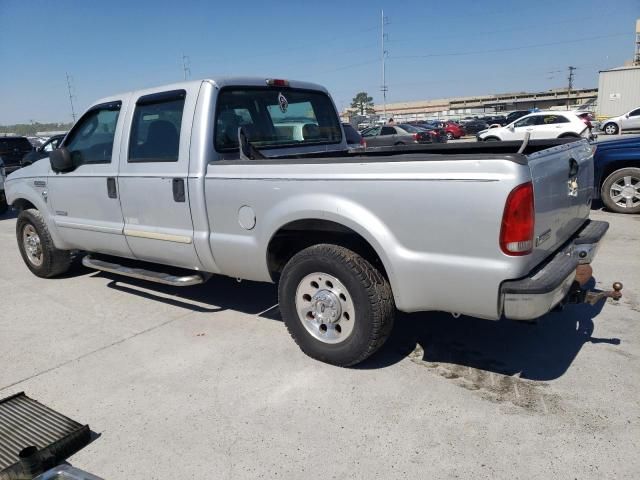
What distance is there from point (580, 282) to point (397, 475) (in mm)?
1748

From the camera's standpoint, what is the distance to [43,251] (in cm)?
587

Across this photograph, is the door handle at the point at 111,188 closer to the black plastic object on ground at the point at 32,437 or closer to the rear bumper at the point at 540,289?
the black plastic object on ground at the point at 32,437

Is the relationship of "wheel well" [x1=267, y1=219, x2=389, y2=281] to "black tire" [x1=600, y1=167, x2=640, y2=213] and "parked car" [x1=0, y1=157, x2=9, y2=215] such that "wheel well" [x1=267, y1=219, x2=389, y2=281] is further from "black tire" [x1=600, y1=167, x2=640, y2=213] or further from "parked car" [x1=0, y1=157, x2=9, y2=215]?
"parked car" [x1=0, y1=157, x2=9, y2=215]

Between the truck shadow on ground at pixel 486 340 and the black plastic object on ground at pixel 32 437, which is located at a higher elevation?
the black plastic object on ground at pixel 32 437

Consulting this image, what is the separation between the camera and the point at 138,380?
3.61 m

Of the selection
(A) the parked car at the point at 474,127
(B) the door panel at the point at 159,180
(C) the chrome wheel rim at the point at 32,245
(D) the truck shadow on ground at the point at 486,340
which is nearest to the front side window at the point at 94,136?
(B) the door panel at the point at 159,180

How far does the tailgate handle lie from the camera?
3357mm

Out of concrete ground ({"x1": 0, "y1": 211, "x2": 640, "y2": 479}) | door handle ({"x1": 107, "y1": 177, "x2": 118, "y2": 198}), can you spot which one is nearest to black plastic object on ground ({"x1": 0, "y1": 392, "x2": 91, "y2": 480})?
concrete ground ({"x1": 0, "y1": 211, "x2": 640, "y2": 479})

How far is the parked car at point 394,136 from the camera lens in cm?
2481

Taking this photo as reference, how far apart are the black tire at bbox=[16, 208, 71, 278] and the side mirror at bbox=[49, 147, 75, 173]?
88 cm

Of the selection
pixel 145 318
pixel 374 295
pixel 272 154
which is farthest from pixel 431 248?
pixel 145 318

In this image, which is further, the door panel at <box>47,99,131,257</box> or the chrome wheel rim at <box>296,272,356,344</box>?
the door panel at <box>47,99,131,257</box>

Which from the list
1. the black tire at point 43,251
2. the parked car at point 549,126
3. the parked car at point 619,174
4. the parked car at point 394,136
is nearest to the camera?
the black tire at point 43,251

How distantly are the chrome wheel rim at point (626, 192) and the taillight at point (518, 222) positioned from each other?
20.7 ft
